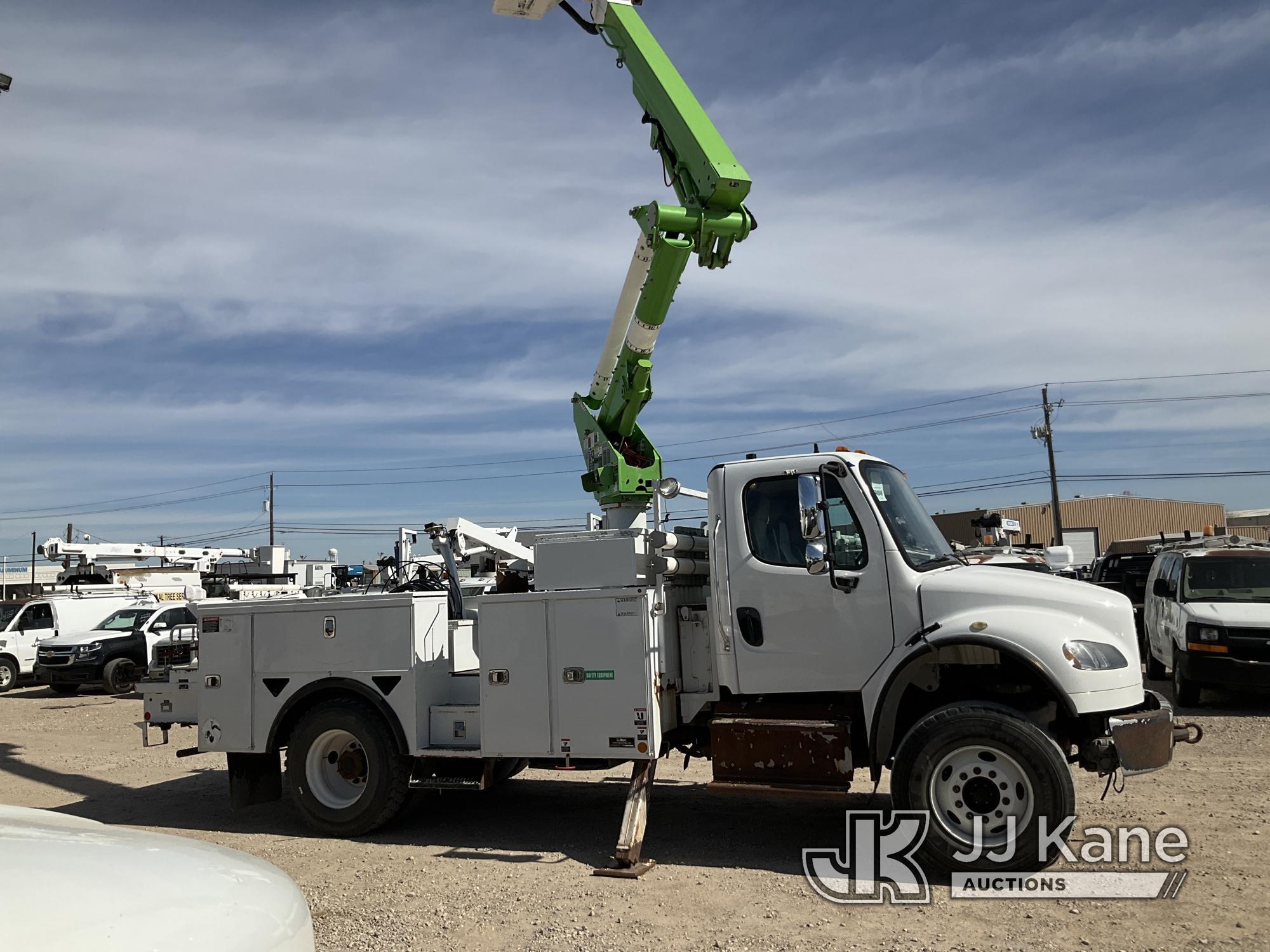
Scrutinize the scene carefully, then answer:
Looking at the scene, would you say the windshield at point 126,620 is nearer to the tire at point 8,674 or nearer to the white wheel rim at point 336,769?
the tire at point 8,674

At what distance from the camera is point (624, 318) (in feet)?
37.7

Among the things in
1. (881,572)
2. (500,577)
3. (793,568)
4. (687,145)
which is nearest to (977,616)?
(881,572)

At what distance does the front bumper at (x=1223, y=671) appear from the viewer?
487 inches

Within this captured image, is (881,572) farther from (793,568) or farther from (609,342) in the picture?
(609,342)

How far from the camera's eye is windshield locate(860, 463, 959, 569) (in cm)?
689

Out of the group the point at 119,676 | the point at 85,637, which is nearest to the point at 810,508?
the point at 119,676

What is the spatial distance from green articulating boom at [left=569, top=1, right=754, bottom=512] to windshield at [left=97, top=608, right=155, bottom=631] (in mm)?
14240

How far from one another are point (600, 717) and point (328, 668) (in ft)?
7.76

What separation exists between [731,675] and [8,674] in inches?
823

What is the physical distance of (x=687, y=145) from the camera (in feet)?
33.1

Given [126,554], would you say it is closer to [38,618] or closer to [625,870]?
[38,618]

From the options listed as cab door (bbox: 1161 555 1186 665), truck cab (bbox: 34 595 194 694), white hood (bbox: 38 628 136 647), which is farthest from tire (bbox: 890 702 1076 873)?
white hood (bbox: 38 628 136 647)

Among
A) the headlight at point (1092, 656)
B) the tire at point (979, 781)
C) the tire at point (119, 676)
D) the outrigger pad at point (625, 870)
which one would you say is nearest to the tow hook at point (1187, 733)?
the headlight at point (1092, 656)

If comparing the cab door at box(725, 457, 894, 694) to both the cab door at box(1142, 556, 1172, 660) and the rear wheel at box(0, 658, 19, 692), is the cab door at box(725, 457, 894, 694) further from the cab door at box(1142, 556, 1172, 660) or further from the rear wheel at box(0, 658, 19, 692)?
the rear wheel at box(0, 658, 19, 692)
